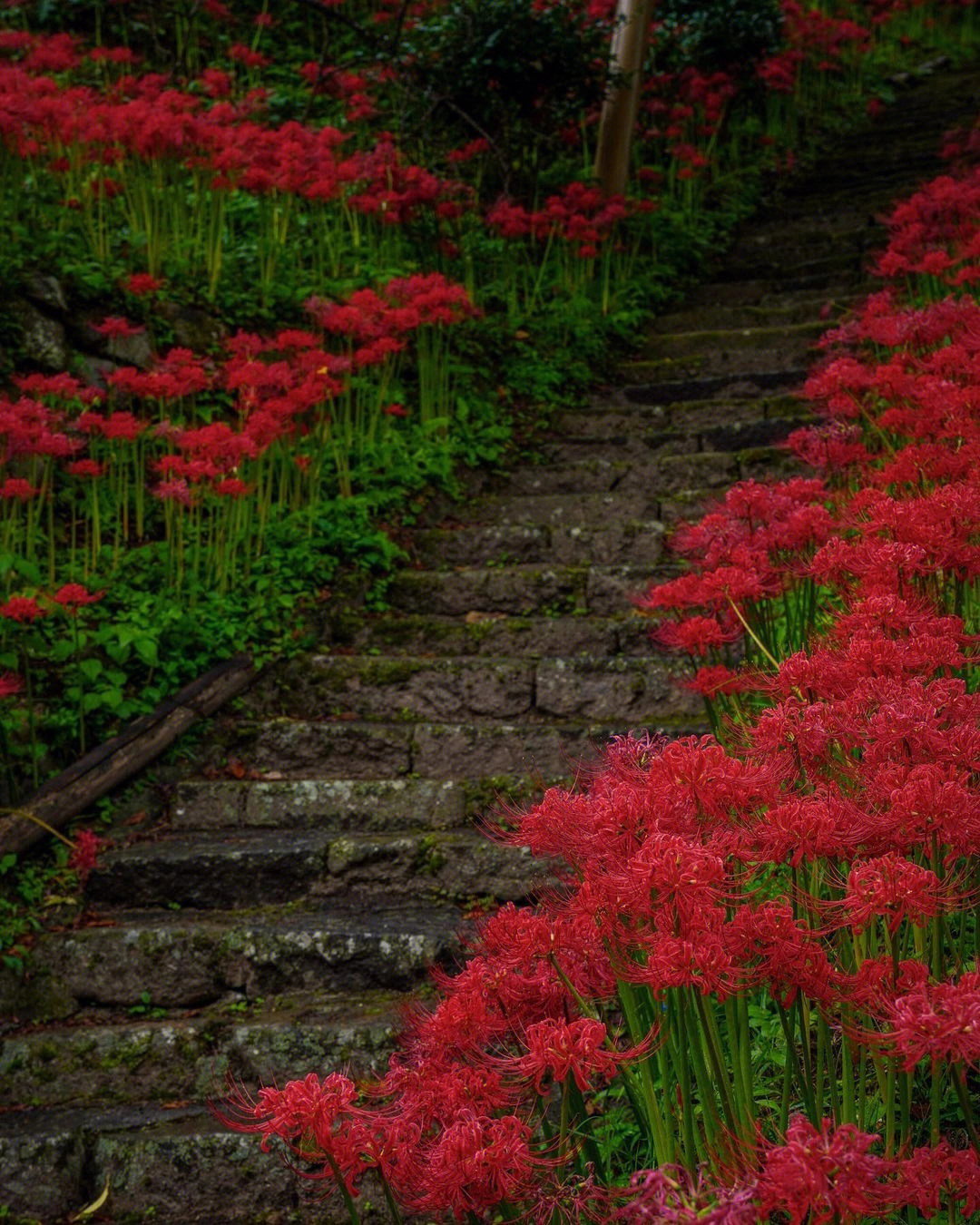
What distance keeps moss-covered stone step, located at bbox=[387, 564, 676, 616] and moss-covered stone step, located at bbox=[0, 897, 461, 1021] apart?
1.87m

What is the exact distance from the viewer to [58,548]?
5078 mm

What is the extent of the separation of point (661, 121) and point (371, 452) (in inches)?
240

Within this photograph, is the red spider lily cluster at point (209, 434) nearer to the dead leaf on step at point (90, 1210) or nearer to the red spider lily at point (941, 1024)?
the dead leaf on step at point (90, 1210)

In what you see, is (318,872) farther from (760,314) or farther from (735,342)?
(760,314)

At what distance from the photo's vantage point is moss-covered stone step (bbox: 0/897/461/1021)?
3359 millimetres

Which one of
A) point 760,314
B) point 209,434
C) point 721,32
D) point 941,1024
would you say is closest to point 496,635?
point 209,434

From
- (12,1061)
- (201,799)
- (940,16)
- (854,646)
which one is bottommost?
(12,1061)

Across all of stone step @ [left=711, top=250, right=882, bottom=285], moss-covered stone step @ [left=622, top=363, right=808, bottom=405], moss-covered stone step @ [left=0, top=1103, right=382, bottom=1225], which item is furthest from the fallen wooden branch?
stone step @ [left=711, top=250, right=882, bottom=285]

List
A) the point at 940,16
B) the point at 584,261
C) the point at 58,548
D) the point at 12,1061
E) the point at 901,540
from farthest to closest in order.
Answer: the point at 940,16
the point at 584,261
the point at 58,548
the point at 12,1061
the point at 901,540

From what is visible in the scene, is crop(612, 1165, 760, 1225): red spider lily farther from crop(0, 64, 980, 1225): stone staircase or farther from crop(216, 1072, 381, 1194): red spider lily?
crop(0, 64, 980, 1225): stone staircase

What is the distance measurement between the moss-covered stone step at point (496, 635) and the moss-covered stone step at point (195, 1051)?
187 centimetres

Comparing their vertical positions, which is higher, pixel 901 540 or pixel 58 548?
pixel 901 540

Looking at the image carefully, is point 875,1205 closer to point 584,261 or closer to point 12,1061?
point 12,1061

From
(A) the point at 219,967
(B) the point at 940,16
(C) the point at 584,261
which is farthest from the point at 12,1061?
(B) the point at 940,16
